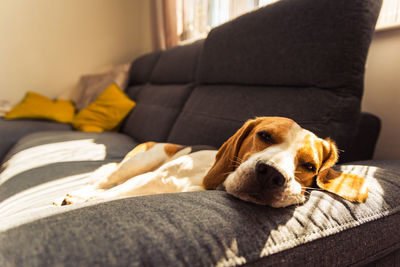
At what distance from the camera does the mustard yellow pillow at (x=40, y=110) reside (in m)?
2.90

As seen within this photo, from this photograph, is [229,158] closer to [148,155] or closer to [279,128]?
[279,128]

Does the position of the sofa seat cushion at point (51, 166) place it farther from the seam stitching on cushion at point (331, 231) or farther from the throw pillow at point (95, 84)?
the throw pillow at point (95, 84)

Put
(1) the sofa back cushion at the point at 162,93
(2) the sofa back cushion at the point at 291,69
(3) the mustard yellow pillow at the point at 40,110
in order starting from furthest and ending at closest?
(3) the mustard yellow pillow at the point at 40,110, (1) the sofa back cushion at the point at 162,93, (2) the sofa back cushion at the point at 291,69

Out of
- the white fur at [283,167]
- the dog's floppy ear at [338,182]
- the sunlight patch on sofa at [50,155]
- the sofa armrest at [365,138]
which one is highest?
the white fur at [283,167]

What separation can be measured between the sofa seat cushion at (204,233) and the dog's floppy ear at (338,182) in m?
0.03

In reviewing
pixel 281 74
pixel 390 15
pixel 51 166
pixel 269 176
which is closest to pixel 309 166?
pixel 269 176

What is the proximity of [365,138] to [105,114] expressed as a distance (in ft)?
7.55

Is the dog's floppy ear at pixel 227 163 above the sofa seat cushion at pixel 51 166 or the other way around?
above

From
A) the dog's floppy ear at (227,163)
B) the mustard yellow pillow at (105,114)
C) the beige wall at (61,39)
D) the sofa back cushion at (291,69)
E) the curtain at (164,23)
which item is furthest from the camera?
the beige wall at (61,39)

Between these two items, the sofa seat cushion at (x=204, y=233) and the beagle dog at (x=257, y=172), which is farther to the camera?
the beagle dog at (x=257, y=172)

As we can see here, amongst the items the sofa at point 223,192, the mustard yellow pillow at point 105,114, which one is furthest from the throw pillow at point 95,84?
the sofa at point 223,192

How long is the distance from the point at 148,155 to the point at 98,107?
1675 mm

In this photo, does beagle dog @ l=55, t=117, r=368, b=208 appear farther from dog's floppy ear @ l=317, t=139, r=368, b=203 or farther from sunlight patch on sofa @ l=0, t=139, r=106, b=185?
sunlight patch on sofa @ l=0, t=139, r=106, b=185

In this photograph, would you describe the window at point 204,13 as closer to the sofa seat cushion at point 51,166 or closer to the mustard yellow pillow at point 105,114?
the mustard yellow pillow at point 105,114
